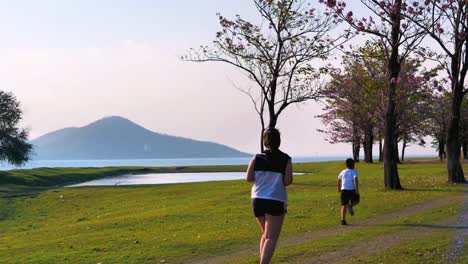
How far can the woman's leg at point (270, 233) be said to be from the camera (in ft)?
33.7

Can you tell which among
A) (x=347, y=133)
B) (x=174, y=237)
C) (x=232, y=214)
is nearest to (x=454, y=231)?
(x=174, y=237)

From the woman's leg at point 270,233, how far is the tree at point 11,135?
8165 centimetres

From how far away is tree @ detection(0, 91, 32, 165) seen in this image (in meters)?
85.2

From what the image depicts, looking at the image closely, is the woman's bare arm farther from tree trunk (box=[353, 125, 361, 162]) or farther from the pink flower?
tree trunk (box=[353, 125, 361, 162])

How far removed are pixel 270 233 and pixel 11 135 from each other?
83968mm

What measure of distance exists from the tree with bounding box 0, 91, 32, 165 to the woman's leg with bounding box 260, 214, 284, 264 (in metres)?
81.7

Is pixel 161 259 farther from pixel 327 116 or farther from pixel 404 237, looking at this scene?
pixel 327 116

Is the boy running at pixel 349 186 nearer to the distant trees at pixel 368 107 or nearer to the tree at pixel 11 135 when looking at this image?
the distant trees at pixel 368 107

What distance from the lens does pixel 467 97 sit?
93125 mm

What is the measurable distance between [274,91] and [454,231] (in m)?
30.7

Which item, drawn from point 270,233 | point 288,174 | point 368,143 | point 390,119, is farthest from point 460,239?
point 368,143

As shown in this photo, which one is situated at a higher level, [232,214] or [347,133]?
[347,133]

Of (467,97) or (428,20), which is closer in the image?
(428,20)

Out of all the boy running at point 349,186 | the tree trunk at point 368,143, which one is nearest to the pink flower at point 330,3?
the boy running at point 349,186
